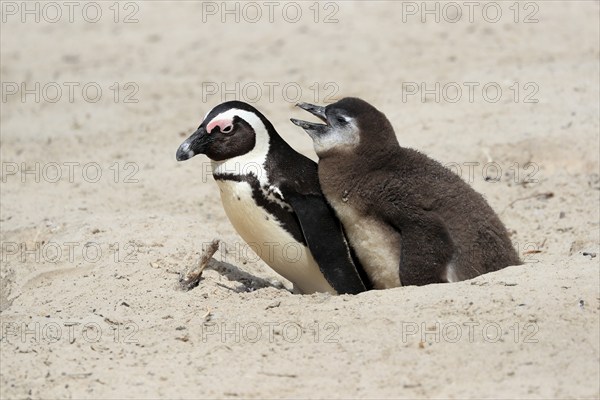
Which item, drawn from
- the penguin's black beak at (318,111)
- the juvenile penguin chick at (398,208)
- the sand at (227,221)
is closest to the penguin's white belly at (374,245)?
the juvenile penguin chick at (398,208)

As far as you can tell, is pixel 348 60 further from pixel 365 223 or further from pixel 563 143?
pixel 365 223

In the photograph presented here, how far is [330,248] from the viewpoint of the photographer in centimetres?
595

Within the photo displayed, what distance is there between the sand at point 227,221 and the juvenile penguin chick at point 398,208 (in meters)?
0.29

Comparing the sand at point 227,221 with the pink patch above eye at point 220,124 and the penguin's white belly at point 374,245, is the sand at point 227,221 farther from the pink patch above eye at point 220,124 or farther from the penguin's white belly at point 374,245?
the pink patch above eye at point 220,124

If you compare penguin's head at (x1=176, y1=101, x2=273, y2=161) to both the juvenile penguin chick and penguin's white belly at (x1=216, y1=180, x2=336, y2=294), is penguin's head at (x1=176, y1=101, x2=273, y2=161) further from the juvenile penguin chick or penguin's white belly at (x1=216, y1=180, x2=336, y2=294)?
the juvenile penguin chick

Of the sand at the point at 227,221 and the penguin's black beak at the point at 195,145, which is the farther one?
the penguin's black beak at the point at 195,145

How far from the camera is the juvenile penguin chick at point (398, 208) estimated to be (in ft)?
18.6

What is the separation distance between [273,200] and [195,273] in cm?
62

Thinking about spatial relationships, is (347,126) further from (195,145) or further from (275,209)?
(195,145)

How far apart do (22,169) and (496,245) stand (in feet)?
16.3

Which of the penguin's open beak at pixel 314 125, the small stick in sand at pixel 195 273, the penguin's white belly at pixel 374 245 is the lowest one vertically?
the small stick in sand at pixel 195 273

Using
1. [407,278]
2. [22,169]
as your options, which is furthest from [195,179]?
[407,278]

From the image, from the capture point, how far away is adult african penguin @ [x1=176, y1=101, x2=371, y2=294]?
5.99m

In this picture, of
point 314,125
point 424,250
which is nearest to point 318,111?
point 314,125
